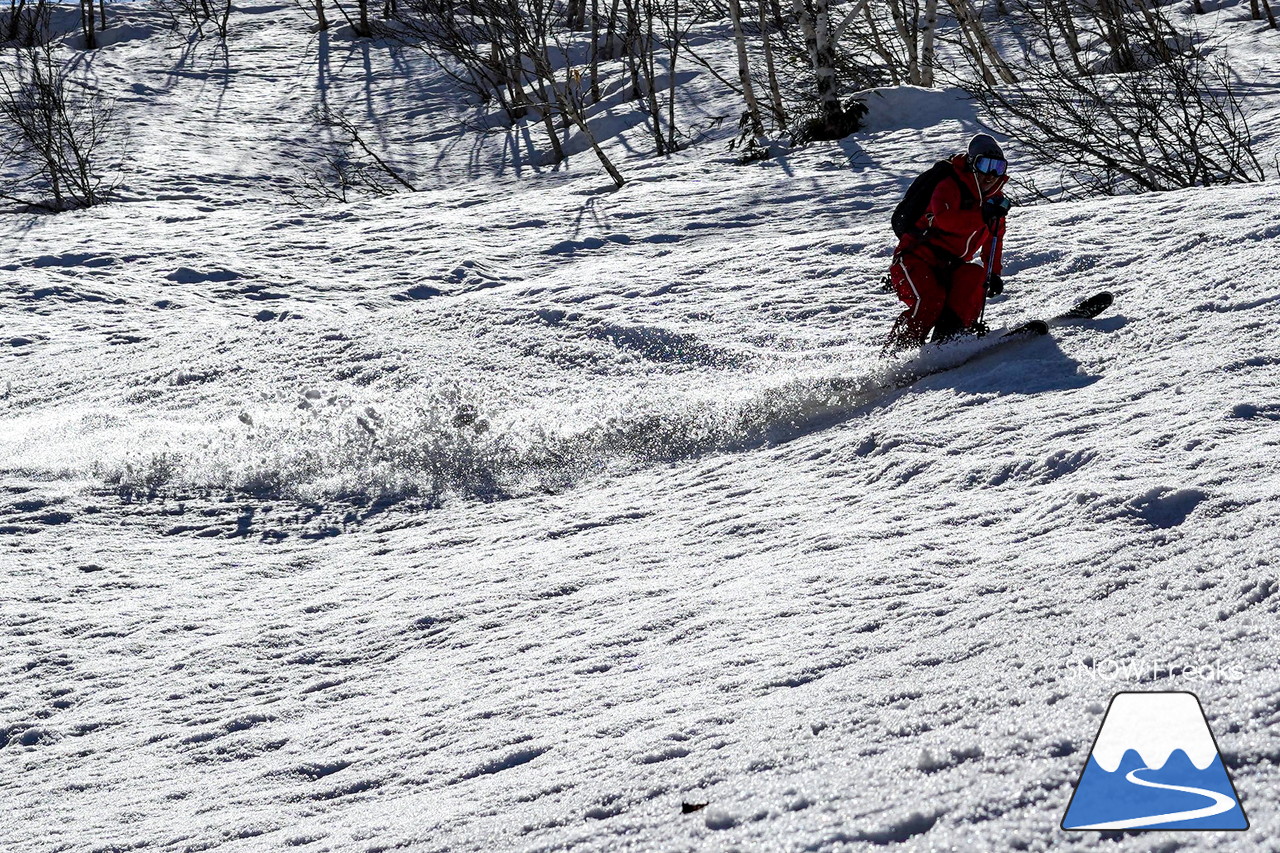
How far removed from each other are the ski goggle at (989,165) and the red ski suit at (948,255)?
92mm

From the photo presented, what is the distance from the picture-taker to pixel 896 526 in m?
4.07

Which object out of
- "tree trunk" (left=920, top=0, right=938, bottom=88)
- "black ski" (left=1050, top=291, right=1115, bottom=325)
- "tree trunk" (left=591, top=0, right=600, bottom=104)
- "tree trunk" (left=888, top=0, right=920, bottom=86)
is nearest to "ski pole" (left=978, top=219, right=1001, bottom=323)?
"black ski" (left=1050, top=291, right=1115, bottom=325)

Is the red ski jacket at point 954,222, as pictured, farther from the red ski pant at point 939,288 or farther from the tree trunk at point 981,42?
the tree trunk at point 981,42

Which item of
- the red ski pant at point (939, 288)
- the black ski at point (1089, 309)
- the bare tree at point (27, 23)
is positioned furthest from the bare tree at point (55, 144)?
the black ski at point (1089, 309)

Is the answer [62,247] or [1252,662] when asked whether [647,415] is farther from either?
[62,247]

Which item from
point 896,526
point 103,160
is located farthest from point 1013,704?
point 103,160

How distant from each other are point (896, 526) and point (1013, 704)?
5.51 ft

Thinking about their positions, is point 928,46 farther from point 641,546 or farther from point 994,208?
point 641,546

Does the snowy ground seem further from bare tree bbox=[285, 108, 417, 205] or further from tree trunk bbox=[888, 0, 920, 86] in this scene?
bare tree bbox=[285, 108, 417, 205]

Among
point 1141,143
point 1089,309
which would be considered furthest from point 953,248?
point 1141,143

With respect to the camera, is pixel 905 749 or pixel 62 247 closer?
pixel 905 749

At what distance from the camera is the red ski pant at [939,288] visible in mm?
6074

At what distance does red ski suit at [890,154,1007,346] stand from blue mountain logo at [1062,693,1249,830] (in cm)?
407

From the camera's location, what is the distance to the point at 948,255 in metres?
6.08
